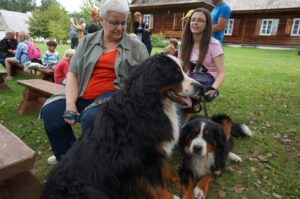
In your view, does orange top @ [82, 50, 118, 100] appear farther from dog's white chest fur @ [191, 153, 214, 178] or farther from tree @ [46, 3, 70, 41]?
tree @ [46, 3, 70, 41]

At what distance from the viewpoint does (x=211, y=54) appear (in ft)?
10.5

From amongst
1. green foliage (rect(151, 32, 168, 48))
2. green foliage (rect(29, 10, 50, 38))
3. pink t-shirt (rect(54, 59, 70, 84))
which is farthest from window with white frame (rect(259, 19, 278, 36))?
green foliage (rect(29, 10, 50, 38))

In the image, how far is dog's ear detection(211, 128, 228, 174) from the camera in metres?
2.52

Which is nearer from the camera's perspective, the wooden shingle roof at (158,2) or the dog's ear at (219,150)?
the dog's ear at (219,150)

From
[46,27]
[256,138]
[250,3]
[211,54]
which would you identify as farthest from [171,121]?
[46,27]

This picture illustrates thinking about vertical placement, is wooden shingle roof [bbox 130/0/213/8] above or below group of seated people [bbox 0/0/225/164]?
above

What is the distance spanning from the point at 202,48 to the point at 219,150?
1.33m

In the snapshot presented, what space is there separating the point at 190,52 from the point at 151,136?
6.06ft

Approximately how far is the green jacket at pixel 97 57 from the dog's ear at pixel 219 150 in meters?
1.13

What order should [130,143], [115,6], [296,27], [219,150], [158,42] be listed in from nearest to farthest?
[130,143]
[115,6]
[219,150]
[158,42]
[296,27]

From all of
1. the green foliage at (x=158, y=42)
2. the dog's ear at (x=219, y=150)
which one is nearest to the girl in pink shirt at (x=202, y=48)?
the dog's ear at (x=219, y=150)

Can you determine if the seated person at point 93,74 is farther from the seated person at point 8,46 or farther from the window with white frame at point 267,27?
the window with white frame at point 267,27

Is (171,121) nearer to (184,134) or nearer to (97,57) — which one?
(184,134)

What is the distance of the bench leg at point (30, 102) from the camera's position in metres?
4.20
